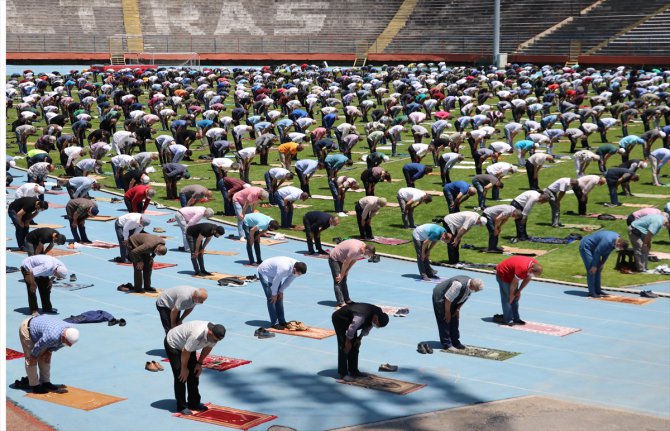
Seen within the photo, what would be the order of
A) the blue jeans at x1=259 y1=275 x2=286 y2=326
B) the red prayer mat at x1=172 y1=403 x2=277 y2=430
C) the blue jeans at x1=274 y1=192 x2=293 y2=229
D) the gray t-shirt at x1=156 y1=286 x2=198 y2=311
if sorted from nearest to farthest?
the red prayer mat at x1=172 y1=403 x2=277 y2=430
the gray t-shirt at x1=156 y1=286 x2=198 y2=311
the blue jeans at x1=259 y1=275 x2=286 y2=326
the blue jeans at x1=274 y1=192 x2=293 y2=229

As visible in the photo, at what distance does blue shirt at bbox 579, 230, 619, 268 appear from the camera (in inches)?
790

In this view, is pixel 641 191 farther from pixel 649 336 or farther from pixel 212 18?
pixel 212 18

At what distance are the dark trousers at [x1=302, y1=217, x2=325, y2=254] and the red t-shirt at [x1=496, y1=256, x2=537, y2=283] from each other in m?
6.63

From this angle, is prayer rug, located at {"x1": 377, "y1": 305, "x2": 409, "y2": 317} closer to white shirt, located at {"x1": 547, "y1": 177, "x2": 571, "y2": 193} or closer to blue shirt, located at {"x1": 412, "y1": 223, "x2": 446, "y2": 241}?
blue shirt, located at {"x1": 412, "y1": 223, "x2": 446, "y2": 241}

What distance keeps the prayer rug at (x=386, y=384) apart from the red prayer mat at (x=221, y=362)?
1644 millimetres

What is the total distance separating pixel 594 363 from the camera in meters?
16.3

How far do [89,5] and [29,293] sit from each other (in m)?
71.8

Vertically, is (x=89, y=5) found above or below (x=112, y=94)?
above

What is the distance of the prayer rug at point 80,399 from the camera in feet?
45.1

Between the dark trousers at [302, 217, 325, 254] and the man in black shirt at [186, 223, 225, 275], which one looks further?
the dark trousers at [302, 217, 325, 254]

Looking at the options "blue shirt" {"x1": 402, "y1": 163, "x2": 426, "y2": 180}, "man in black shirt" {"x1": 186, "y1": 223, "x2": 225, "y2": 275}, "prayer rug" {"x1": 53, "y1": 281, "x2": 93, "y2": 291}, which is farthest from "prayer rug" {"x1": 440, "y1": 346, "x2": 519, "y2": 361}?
"blue shirt" {"x1": 402, "y1": 163, "x2": 426, "y2": 180}

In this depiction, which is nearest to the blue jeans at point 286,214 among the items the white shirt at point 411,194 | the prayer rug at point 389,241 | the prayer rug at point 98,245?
the prayer rug at point 389,241

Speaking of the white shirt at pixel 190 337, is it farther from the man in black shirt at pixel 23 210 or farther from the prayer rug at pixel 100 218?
the prayer rug at pixel 100 218

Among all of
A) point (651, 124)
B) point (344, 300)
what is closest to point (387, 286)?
point (344, 300)
